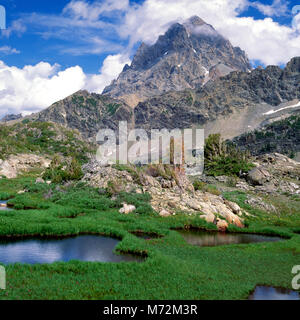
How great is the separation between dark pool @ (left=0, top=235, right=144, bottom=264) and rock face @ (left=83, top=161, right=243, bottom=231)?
925 cm

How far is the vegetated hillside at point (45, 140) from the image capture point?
105369 mm

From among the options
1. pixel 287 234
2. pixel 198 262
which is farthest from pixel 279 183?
pixel 198 262

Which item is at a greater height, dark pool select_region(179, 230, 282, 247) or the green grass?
the green grass

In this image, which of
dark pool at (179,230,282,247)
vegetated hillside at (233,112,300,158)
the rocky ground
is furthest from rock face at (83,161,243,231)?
vegetated hillside at (233,112,300,158)

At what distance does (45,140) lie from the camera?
12194 cm

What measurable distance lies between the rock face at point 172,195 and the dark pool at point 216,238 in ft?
6.18

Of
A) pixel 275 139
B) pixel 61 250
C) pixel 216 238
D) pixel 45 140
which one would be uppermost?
pixel 275 139

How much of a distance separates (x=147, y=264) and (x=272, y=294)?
6682mm

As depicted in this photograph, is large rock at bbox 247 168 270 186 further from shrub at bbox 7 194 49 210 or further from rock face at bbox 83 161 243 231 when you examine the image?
shrub at bbox 7 194 49 210

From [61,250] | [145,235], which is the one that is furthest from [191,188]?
[61,250]

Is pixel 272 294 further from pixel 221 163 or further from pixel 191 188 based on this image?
pixel 221 163

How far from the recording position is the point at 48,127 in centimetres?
13550

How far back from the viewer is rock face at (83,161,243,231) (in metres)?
31.1
